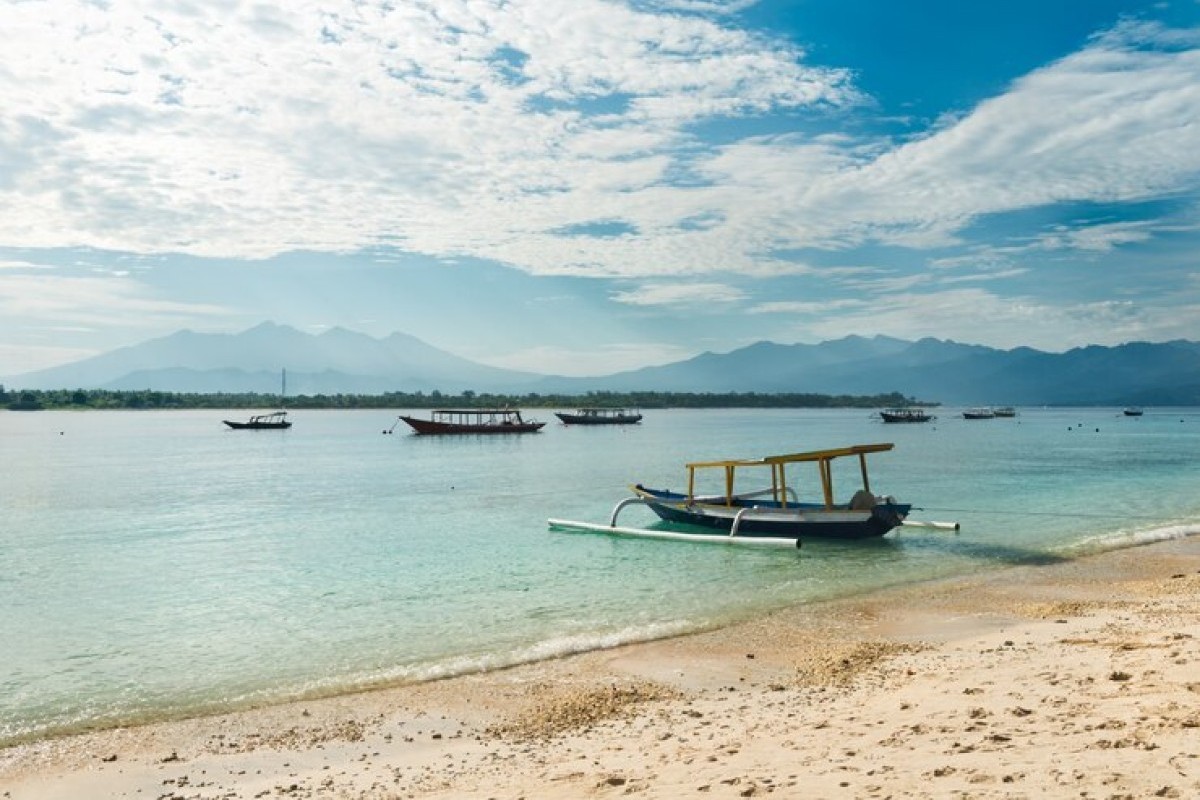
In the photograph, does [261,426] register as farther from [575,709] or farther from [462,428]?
[575,709]

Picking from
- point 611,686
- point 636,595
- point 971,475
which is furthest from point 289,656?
point 971,475

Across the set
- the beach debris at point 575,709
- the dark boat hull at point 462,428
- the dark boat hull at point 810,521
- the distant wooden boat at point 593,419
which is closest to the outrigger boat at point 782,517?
the dark boat hull at point 810,521

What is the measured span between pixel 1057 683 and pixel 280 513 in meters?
31.6

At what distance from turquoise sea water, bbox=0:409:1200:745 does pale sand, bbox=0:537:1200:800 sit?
1.50 meters

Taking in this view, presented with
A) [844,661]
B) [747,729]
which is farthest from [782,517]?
[747,729]

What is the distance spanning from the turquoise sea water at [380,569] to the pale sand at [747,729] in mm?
1499

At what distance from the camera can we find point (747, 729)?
8.95 m

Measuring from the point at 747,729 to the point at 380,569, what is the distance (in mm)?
15466

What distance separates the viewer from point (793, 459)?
26312mm

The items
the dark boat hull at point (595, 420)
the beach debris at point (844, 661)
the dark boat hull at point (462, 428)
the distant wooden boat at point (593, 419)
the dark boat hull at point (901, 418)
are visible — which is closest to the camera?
the beach debris at point (844, 661)

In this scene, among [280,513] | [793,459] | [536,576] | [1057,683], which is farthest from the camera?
[280,513]

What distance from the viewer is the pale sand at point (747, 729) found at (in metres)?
7.05

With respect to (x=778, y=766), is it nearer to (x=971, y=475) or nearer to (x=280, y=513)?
(x=280, y=513)

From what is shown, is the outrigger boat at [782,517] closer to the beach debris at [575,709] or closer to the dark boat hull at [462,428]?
the beach debris at [575,709]
